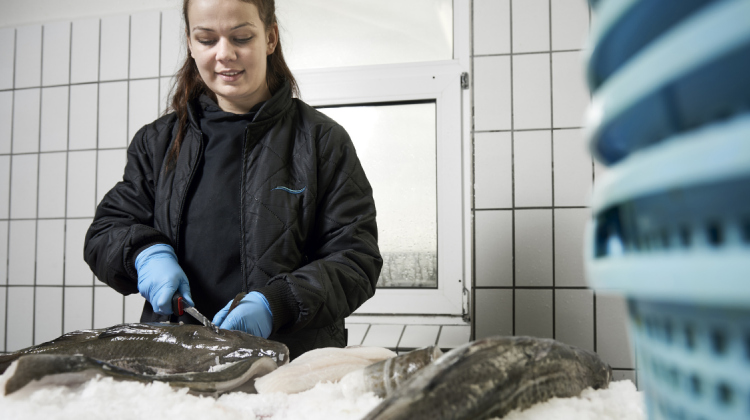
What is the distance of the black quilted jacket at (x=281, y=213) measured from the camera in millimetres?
1354

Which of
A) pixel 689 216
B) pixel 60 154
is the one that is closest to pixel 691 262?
pixel 689 216

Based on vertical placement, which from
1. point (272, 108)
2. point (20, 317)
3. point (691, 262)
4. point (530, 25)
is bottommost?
point (20, 317)

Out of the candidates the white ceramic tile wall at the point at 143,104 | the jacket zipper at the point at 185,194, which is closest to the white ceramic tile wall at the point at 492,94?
the jacket zipper at the point at 185,194

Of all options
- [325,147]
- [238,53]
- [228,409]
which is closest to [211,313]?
[325,147]

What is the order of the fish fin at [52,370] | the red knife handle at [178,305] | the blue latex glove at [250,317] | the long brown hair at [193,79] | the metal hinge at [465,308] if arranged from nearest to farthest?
the fish fin at [52,370] → the blue latex glove at [250,317] → the red knife handle at [178,305] → the long brown hair at [193,79] → the metal hinge at [465,308]

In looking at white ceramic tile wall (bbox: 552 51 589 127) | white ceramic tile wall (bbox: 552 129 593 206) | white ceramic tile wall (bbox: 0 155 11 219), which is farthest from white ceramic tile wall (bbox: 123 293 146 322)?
white ceramic tile wall (bbox: 552 51 589 127)

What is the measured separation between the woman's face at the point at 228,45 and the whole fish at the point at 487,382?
1.16 m

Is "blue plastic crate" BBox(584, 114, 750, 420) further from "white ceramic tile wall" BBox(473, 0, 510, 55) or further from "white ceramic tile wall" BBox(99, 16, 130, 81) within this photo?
"white ceramic tile wall" BBox(99, 16, 130, 81)

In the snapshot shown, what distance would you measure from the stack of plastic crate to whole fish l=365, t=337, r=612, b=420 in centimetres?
24

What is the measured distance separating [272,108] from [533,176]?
1218 mm

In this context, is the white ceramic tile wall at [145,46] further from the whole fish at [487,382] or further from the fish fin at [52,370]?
the whole fish at [487,382]

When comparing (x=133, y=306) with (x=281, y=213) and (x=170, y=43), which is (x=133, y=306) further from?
(x=281, y=213)

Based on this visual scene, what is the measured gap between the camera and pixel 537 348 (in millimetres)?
569

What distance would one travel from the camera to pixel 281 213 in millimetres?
1389
